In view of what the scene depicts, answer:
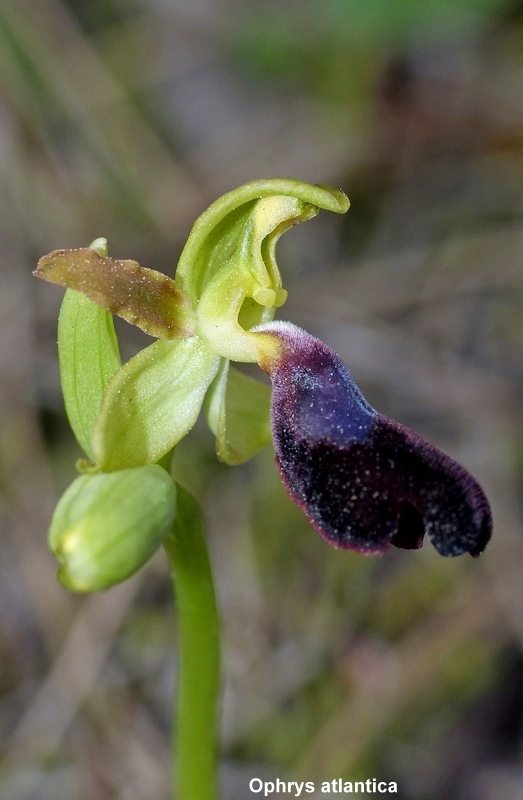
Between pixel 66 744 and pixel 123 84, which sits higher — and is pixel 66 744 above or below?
below

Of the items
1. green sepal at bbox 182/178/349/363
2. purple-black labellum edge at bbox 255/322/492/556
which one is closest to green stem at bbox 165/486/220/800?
purple-black labellum edge at bbox 255/322/492/556

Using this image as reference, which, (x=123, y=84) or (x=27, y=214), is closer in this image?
(x=27, y=214)

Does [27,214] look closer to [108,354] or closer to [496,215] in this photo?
[496,215]

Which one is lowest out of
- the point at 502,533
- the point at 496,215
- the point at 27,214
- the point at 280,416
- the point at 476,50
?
the point at 280,416

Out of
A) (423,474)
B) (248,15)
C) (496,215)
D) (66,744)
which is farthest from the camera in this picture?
(248,15)

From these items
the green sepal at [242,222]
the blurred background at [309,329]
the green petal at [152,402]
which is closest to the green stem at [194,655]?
the green petal at [152,402]

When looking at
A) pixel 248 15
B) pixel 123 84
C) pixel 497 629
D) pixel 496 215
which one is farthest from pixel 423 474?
pixel 248 15

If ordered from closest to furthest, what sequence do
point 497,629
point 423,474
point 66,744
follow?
point 423,474, point 66,744, point 497,629
